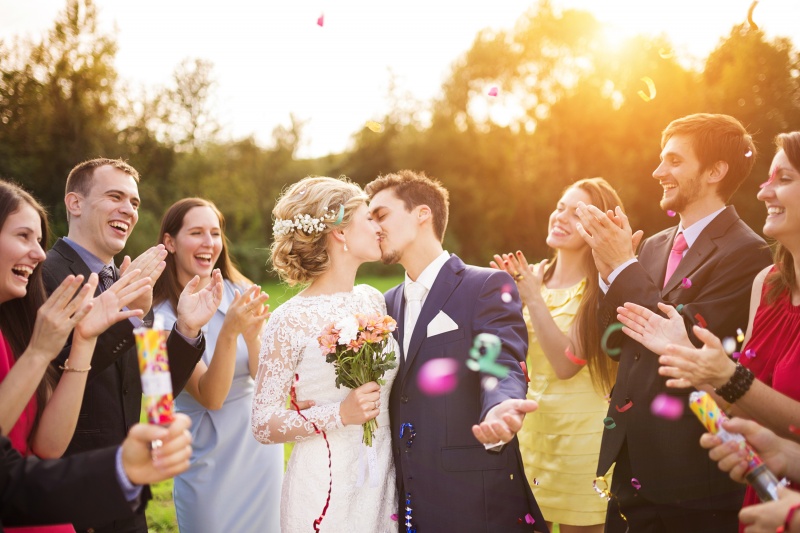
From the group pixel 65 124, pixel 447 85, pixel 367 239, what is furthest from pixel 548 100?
pixel 367 239

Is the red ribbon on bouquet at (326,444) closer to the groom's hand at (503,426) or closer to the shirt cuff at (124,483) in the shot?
the groom's hand at (503,426)

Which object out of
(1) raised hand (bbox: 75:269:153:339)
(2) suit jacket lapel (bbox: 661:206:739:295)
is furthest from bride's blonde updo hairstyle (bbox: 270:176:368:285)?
(2) suit jacket lapel (bbox: 661:206:739:295)

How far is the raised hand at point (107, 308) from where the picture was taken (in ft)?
10.3

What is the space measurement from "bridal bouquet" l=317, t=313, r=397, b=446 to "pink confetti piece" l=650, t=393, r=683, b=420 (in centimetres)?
160

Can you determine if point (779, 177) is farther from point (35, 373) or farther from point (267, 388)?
point (35, 373)

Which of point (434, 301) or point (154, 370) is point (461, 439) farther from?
point (154, 370)

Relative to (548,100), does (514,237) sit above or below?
below

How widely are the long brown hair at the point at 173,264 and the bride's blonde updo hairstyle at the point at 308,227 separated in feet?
4.43

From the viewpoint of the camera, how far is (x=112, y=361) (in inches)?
142

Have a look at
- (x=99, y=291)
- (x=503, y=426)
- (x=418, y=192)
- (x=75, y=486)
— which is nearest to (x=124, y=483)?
(x=75, y=486)

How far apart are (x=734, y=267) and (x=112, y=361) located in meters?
3.68

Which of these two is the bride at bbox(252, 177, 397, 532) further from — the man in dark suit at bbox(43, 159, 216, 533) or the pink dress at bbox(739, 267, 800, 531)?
the pink dress at bbox(739, 267, 800, 531)

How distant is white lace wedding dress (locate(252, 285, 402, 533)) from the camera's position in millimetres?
3727

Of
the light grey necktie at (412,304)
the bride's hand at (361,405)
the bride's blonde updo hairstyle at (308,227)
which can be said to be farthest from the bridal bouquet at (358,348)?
the bride's blonde updo hairstyle at (308,227)
